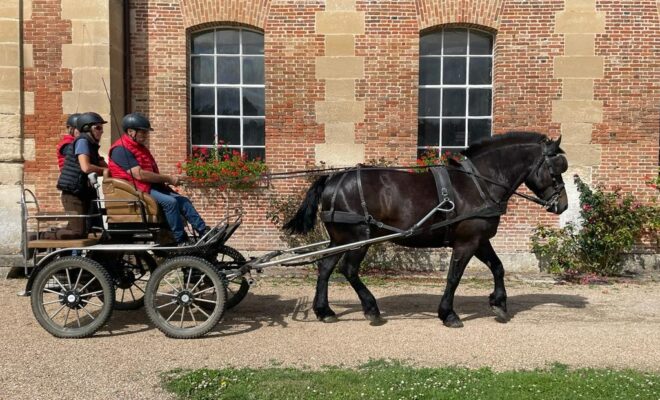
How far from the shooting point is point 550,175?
5504 mm

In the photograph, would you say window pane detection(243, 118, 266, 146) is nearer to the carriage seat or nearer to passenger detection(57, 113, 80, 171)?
passenger detection(57, 113, 80, 171)

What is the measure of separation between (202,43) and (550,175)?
6.34 metres

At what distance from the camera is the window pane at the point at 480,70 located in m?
9.38

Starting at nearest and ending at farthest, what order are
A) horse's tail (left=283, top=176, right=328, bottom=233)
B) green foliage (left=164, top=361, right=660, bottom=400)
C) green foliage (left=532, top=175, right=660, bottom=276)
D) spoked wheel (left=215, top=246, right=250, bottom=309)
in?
green foliage (left=164, top=361, right=660, bottom=400) < spoked wheel (left=215, top=246, right=250, bottom=309) < horse's tail (left=283, top=176, right=328, bottom=233) < green foliage (left=532, top=175, right=660, bottom=276)

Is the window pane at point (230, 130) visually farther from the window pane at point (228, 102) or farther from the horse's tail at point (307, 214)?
the horse's tail at point (307, 214)

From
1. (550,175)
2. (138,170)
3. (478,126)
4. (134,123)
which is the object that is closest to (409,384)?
(550,175)

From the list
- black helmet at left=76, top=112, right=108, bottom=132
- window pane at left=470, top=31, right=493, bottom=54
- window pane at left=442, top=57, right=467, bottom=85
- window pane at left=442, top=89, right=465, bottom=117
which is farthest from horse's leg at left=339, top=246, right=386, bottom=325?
window pane at left=470, top=31, right=493, bottom=54

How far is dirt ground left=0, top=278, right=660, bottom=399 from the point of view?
13.5 ft

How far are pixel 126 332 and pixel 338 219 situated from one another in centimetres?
229

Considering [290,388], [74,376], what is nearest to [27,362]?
[74,376]

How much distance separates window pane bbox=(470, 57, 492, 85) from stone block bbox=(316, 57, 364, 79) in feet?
6.48

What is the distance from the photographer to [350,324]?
18.2ft

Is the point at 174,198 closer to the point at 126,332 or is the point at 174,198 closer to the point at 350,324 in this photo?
the point at 126,332

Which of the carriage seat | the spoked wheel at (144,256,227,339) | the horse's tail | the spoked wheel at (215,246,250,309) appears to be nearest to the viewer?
the spoked wheel at (144,256,227,339)
